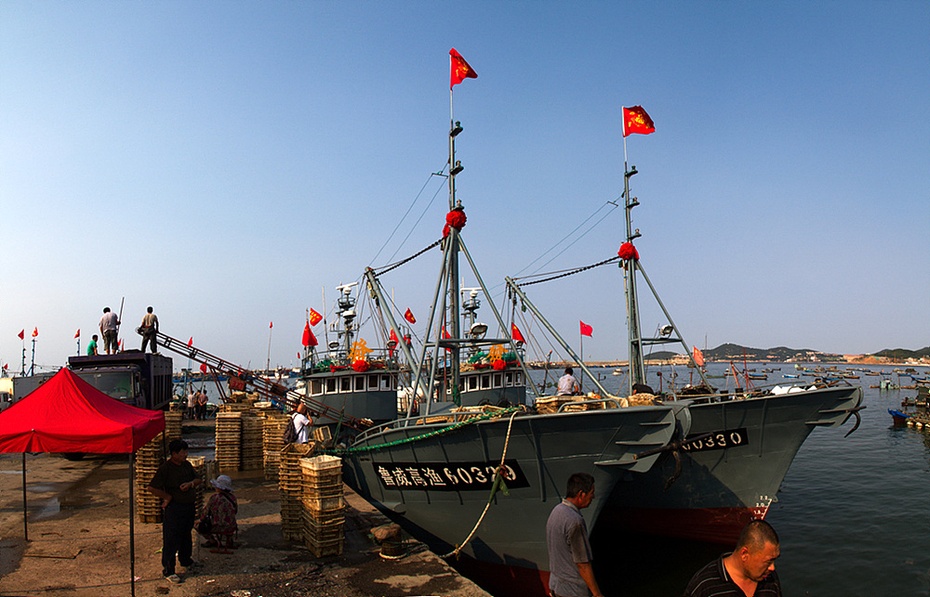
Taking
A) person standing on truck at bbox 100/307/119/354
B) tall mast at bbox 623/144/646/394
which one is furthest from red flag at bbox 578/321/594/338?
person standing on truck at bbox 100/307/119/354

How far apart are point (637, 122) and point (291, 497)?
16.9 metres

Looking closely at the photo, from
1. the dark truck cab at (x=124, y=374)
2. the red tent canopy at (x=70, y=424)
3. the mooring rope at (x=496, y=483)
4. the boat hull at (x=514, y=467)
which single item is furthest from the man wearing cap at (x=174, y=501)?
the dark truck cab at (x=124, y=374)

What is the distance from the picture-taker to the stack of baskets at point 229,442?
57.4ft

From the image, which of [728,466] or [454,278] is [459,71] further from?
[728,466]

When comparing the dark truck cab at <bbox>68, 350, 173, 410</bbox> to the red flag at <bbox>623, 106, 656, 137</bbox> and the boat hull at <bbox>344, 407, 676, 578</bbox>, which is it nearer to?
the boat hull at <bbox>344, 407, 676, 578</bbox>

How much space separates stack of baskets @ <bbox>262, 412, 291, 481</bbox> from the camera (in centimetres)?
1611

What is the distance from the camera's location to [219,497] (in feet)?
31.8

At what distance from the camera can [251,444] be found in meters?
18.2

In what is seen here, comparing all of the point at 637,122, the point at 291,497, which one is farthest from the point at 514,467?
the point at 637,122

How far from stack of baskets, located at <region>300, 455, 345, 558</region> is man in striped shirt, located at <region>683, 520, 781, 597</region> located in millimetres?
6842

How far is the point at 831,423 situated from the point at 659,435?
656cm

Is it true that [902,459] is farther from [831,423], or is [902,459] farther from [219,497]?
→ [219,497]

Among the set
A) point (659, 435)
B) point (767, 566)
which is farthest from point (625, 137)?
point (767, 566)

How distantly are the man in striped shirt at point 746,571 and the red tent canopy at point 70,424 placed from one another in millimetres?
7488
